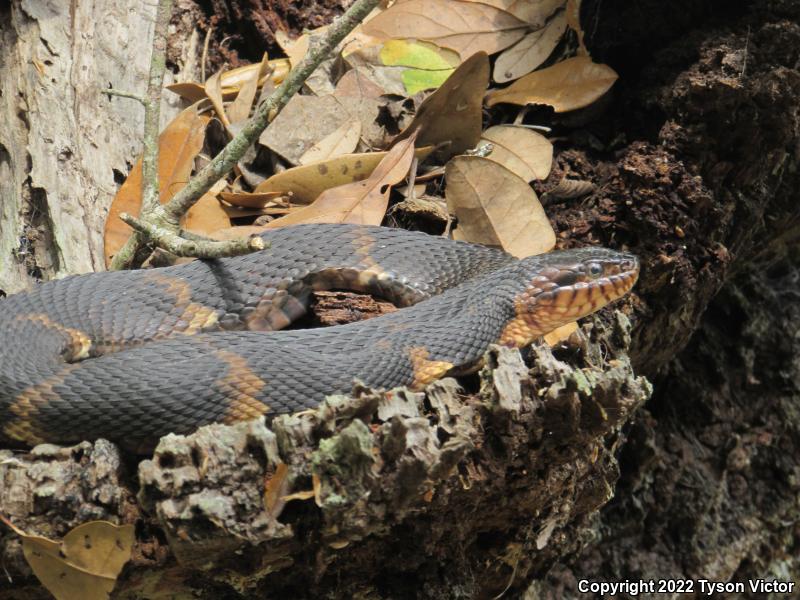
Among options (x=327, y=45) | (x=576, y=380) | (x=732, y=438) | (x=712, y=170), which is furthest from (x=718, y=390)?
(x=327, y=45)

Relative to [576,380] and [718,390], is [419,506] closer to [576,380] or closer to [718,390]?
[576,380]

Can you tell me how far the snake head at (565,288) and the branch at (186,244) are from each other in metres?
1.01

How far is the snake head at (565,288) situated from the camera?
340 centimetres

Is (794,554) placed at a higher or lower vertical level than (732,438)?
lower

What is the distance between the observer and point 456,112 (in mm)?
4117

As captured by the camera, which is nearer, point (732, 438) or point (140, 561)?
point (140, 561)

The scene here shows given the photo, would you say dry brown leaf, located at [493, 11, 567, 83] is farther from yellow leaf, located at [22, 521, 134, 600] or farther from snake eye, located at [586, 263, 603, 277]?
yellow leaf, located at [22, 521, 134, 600]

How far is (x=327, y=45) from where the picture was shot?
11.1 ft

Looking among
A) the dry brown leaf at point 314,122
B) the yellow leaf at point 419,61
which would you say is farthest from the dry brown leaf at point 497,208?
the yellow leaf at point 419,61

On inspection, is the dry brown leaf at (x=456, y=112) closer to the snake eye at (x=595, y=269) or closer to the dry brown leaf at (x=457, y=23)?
the dry brown leaf at (x=457, y=23)

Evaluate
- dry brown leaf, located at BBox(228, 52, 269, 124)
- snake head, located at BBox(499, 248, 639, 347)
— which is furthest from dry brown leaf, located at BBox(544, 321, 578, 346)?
dry brown leaf, located at BBox(228, 52, 269, 124)

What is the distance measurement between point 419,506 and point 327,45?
5.78 ft

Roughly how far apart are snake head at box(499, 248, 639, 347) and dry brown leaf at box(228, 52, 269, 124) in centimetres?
167

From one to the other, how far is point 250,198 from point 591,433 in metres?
1.93
